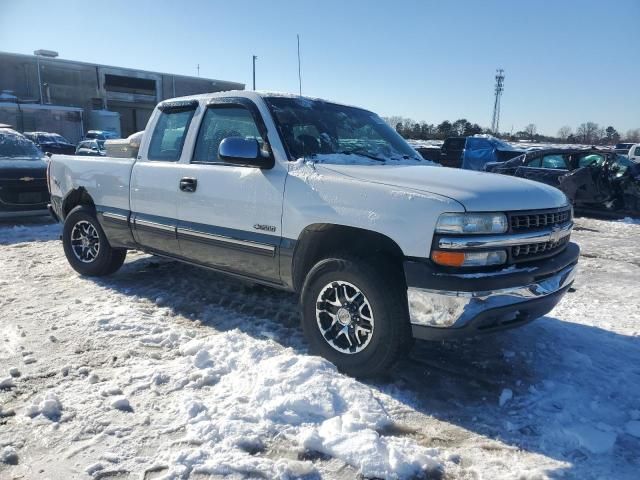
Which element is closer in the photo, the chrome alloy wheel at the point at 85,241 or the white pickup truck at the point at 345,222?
the white pickup truck at the point at 345,222

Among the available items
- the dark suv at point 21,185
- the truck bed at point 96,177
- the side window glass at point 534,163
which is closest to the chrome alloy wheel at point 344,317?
the truck bed at point 96,177

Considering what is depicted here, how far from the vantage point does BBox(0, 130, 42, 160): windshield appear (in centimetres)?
905

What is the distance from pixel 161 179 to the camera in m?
4.45

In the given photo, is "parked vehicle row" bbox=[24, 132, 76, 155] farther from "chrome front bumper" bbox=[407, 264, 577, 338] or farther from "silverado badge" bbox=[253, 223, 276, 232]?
"chrome front bumper" bbox=[407, 264, 577, 338]

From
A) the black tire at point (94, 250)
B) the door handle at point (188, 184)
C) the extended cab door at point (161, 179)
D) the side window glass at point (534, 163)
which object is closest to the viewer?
the door handle at point (188, 184)

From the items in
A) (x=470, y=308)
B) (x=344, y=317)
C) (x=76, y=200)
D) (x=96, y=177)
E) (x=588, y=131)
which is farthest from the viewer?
(x=588, y=131)

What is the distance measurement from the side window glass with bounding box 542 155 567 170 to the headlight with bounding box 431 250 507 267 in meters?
Result: 9.63

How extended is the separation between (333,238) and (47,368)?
2.14m

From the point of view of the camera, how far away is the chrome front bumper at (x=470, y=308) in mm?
2803

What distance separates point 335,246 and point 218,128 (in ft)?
5.27

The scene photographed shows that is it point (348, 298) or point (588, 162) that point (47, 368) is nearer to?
point (348, 298)

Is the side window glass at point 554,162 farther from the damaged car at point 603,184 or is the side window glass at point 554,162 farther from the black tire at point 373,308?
the black tire at point 373,308

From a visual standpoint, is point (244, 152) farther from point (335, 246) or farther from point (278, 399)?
point (278, 399)

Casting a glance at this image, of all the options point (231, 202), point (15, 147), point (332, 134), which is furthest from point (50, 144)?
point (332, 134)
